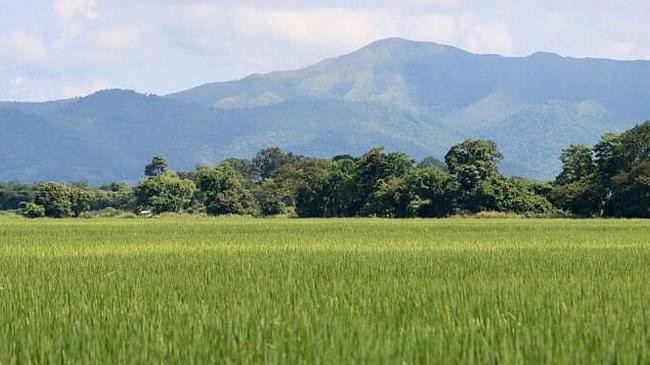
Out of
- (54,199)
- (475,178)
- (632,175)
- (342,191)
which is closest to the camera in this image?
(632,175)

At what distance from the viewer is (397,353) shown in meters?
4.80

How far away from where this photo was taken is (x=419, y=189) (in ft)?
189

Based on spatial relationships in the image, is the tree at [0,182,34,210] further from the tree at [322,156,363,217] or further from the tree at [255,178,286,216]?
the tree at [322,156,363,217]

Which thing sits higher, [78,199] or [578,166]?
[578,166]

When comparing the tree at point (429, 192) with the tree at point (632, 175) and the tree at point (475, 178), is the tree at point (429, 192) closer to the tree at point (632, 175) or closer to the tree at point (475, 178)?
the tree at point (475, 178)

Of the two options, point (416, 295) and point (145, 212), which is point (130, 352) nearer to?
point (416, 295)

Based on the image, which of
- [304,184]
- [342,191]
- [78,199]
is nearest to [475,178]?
[342,191]

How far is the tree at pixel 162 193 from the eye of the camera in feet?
234

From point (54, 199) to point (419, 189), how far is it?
26600 millimetres

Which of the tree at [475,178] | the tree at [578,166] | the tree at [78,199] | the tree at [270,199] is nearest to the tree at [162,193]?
the tree at [78,199]

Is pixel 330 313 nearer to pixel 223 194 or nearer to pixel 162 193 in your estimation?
pixel 223 194

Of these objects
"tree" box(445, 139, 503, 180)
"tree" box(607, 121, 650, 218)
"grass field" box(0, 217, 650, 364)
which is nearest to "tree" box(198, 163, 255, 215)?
"tree" box(445, 139, 503, 180)

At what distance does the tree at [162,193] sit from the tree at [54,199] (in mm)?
5676

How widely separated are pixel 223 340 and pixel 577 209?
48350 millimetres
